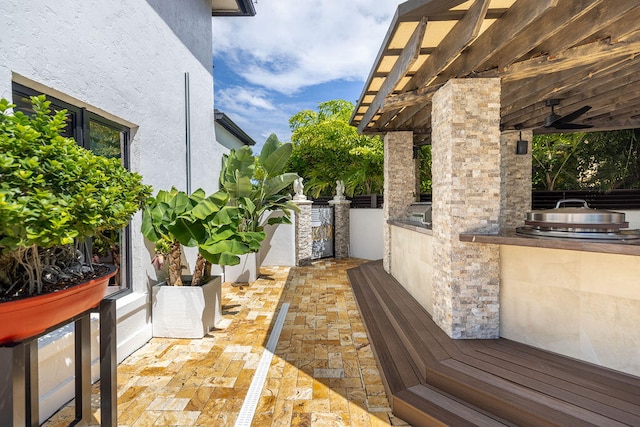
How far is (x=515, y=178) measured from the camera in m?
7.14

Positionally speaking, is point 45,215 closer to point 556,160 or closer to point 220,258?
point 220,258

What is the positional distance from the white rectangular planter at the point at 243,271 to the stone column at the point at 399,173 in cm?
328

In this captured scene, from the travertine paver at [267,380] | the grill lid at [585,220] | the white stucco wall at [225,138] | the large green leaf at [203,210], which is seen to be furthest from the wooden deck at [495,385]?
the white stucco wall at [225,138]

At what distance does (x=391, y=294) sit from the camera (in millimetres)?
5613

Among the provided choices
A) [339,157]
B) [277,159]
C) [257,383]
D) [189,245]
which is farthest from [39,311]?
[339,157]

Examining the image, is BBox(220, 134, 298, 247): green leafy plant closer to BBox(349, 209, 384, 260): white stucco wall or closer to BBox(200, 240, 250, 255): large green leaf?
BBox(200, 240, 250, 255): large green leaf

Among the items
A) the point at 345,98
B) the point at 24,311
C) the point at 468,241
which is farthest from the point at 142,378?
the point at 345,98

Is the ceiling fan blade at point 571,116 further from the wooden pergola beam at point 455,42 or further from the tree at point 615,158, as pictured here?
the tree at point 615,158

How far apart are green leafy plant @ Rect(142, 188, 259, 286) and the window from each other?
0.37 metres

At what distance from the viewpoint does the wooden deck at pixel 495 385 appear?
235cm

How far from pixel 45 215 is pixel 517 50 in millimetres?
3993

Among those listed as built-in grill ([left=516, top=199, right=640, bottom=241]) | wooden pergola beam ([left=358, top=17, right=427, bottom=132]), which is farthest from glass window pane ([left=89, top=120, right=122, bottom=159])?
built-in grill ([left=516, top=199, right=640, bottom=241])

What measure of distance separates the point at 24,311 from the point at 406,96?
15.0 feet

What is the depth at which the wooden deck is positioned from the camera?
2.35 meters
